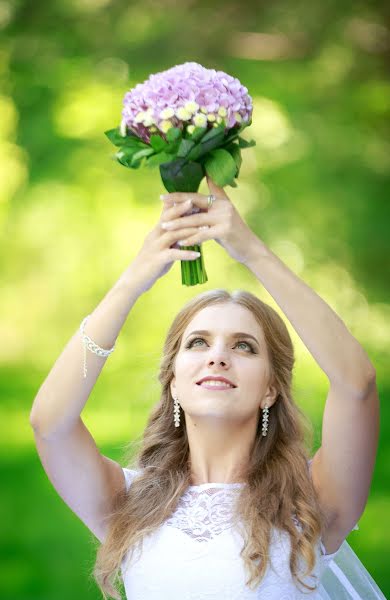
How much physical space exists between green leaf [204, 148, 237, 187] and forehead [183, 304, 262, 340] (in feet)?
1.42

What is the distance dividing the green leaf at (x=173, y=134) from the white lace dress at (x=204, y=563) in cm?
104

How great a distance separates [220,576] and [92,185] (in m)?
5.44

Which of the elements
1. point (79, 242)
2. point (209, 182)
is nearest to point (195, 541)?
point (209, 182)

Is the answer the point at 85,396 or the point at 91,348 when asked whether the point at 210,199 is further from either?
the point at 85,396

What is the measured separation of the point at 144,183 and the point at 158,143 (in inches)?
201

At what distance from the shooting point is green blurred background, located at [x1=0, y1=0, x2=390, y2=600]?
7461mm

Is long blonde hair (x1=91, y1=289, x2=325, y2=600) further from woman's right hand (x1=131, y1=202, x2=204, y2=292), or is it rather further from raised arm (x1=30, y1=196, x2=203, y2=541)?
woman's right hand (x1=131, y1=202, x2=204, y2=292)

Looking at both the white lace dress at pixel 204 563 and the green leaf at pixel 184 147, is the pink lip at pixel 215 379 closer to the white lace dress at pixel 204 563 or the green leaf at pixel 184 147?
the white lace dress at pixel 204 563

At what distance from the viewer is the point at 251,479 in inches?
119

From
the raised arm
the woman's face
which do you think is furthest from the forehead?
the raised arm

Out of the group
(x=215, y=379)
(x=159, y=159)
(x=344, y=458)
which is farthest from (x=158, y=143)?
(x=344, y=458)

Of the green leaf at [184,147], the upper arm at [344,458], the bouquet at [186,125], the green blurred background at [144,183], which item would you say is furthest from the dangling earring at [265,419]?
the green blurred background at [144,183]

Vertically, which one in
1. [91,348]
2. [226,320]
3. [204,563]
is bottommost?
[204,563]

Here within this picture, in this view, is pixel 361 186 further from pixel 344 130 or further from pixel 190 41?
pixel 190 41
